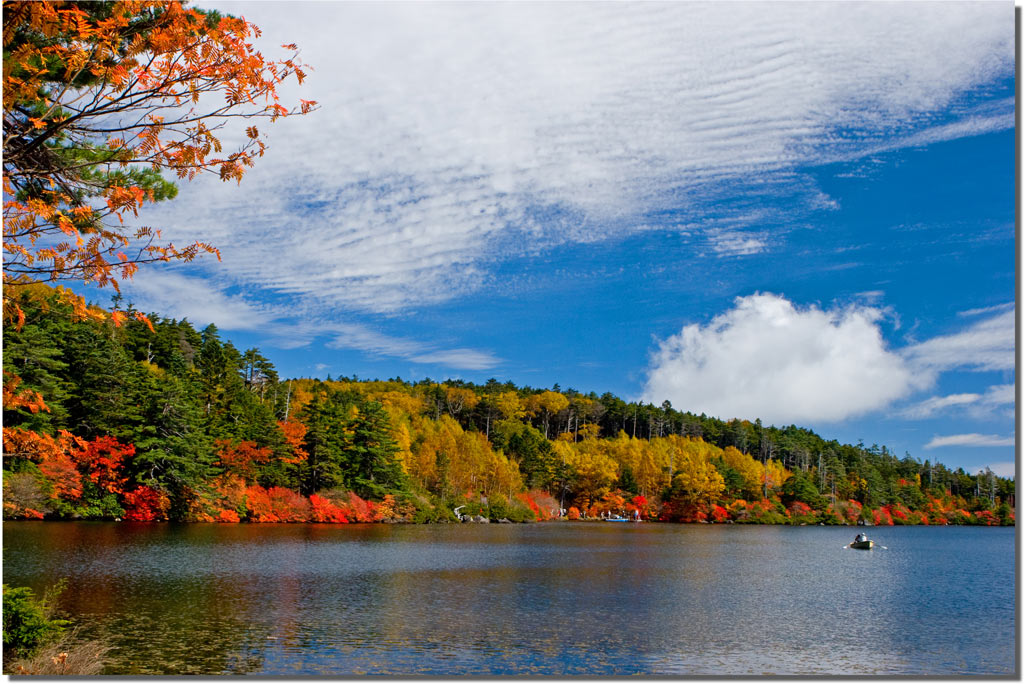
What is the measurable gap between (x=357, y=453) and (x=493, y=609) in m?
44.6

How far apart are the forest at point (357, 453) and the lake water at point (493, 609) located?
175 inches

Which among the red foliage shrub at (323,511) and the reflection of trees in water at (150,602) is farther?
the red foliage shrub at (323,511)

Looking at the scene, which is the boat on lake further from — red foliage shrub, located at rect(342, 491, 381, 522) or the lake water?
red foliage shrub, located at rect(342, 491, 381, 522)

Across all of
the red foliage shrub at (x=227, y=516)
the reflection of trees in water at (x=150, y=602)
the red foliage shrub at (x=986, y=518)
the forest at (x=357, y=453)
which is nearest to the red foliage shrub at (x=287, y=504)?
the forest at (x=357, y=453)

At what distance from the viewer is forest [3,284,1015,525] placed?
1639 inches

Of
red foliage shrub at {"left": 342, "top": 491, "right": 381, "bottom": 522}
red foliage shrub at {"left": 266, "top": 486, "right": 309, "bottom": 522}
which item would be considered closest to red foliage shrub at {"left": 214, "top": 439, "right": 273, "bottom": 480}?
red foliage shrub at {"left": 266, "top": 486, "right": 309, "bottom": 522}

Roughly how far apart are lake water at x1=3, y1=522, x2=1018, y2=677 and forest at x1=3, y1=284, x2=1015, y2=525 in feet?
14.5

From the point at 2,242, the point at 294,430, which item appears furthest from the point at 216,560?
the point at 294,430

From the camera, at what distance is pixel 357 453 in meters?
62.8

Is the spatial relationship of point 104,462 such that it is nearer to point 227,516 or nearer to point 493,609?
point 227,516

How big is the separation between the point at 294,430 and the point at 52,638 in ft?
164

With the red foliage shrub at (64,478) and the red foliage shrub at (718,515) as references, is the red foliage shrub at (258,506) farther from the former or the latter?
the red foliage shrub at (718,515)

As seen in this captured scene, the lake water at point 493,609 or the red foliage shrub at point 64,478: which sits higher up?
the red foliage shrub at point 64,478

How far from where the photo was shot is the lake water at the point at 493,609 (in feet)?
48.2
